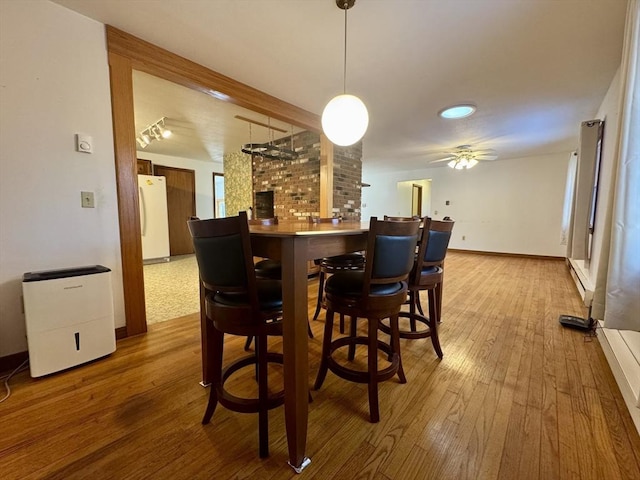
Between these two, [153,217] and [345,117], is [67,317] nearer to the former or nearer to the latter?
[345,117]

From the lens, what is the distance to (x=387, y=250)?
3.99 ft

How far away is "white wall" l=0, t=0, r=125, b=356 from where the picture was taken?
1.65m

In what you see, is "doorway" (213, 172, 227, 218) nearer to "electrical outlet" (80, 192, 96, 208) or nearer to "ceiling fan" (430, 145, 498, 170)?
"electrical outlet" (80, 192, 96, 208)

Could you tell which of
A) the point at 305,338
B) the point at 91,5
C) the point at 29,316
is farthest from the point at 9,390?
the point at 91,5

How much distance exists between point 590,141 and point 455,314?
8.07 ft

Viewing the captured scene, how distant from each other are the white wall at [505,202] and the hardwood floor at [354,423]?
202 inches

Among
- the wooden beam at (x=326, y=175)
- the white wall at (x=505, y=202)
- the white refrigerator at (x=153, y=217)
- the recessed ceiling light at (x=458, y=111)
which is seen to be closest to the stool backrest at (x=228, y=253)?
the wooden beam at (x=326, y=175)

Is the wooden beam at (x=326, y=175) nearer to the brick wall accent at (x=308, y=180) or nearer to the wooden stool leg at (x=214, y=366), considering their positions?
the brick wall accent at (x=308, y=180)

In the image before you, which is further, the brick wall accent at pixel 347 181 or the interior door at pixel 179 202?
the interior door at pixel 179 202

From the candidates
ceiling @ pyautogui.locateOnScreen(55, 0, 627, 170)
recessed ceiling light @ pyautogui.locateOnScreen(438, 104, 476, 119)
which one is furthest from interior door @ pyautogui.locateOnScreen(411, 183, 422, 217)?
recessed ceiling light @ pyautogui.locateOnScreen(438, 104, 476, 119)

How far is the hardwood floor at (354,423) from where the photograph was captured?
105 centimetres

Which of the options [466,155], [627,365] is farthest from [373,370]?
[466,155]

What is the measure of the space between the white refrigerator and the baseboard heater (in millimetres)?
3661

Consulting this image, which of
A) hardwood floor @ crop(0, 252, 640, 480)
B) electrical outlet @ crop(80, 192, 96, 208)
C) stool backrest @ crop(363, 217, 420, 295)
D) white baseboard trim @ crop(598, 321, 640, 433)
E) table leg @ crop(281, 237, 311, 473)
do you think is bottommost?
hardwood floor @ crop(0, 252, 640, 480)
